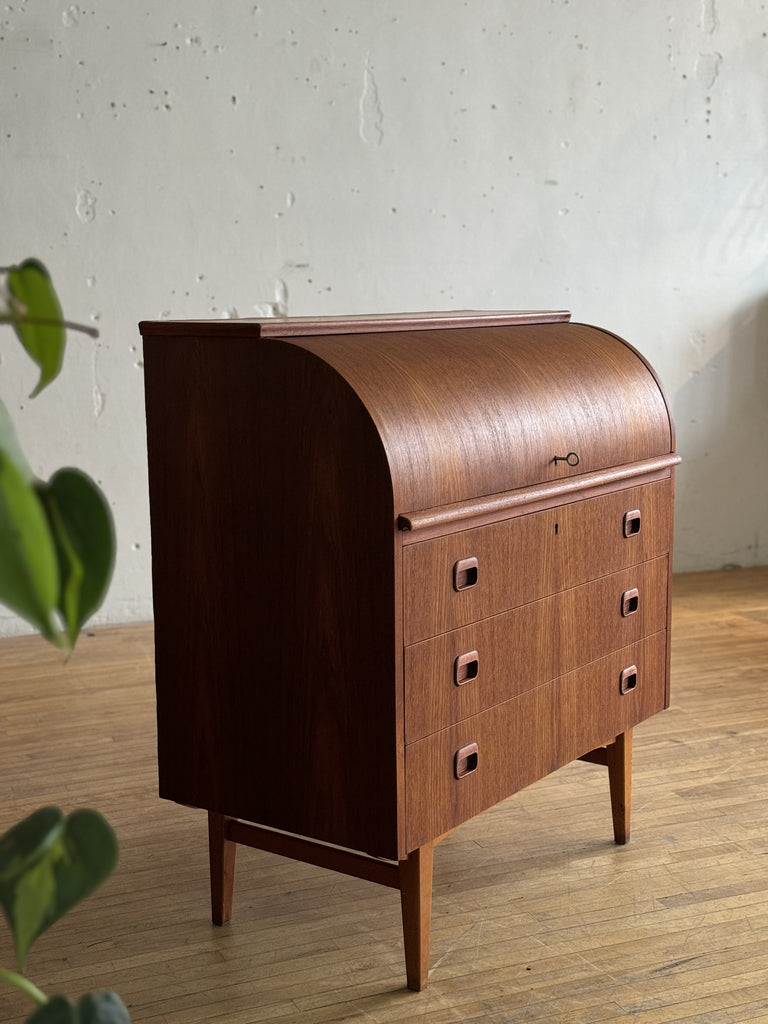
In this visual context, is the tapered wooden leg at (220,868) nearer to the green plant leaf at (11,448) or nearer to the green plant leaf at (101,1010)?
the green plant leaf at (101,1010)

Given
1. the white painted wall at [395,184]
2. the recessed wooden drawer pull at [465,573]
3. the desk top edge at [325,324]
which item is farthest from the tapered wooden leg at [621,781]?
the white painted wall at [395,184]

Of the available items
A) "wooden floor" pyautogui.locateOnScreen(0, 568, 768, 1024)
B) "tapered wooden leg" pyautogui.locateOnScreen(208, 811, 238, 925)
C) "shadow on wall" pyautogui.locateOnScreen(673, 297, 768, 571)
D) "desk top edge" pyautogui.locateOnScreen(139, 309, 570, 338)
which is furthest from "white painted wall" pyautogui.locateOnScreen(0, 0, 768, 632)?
"tapered wooden leg" pyautogui.locateOnScreen(208, 811, 238, 925)

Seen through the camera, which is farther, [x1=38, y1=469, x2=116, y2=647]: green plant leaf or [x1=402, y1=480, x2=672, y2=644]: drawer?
[x1=402, y1=480, x2=672, y2=644]: drawer

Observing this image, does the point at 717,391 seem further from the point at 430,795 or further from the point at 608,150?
the point at 430,795

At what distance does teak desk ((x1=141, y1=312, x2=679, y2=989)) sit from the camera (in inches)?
72.5

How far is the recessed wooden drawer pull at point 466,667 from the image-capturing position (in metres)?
1.95

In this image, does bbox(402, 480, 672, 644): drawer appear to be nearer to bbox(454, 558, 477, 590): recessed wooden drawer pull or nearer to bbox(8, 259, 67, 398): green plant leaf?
bbox(454, 558, 477, 590): recessed wooden drawer pull

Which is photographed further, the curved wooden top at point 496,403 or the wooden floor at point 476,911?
the wooden floor at point 476,911

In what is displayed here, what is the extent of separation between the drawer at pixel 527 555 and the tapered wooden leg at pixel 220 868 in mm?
638

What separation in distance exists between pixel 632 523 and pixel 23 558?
6.57ft

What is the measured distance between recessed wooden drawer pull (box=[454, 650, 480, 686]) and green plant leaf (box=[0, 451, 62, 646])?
1460mm

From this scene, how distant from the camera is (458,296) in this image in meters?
4.88

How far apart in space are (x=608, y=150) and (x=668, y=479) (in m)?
2.95

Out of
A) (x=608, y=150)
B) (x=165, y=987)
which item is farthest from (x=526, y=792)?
(x=608, y=150)
